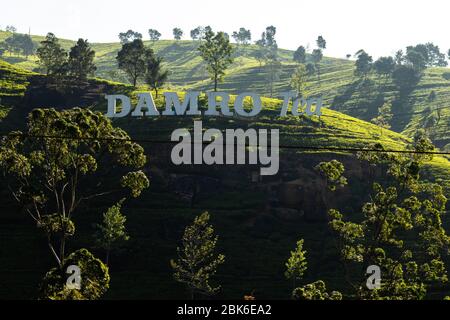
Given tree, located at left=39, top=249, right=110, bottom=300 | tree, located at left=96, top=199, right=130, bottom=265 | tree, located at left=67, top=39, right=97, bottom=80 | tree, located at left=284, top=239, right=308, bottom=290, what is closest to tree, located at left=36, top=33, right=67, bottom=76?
tree, located at left=67, top=39, right=97, bottom=80

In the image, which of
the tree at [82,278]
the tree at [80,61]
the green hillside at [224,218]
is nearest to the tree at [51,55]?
the tree at [80,61]

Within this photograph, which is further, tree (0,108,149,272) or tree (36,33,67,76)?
tree (36,33,67,76)

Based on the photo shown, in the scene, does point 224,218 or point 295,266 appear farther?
point 224,218

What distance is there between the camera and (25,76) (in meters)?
172

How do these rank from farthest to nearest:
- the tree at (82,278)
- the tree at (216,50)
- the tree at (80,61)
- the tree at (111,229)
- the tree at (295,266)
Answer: the tree at (216,50) → the tree at (80,61) → the tree at (111,229) → the tree at (295,266) → the tree at (82,278)

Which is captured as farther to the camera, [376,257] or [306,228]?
[306,228]

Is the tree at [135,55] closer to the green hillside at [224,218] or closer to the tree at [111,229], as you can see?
the green hillside at [224,218]

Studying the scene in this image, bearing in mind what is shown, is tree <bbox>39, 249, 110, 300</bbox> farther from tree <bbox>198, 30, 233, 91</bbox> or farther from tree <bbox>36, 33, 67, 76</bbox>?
tree <bbox>36, 33, 67, 76</bbox>

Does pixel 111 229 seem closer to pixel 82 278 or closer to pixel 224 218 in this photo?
pixel 224 218

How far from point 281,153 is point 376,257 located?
77.4 metres

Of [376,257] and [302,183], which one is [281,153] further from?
[376,257]

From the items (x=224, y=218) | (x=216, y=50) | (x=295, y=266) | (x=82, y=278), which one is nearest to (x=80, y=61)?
(x=216, y=50)
